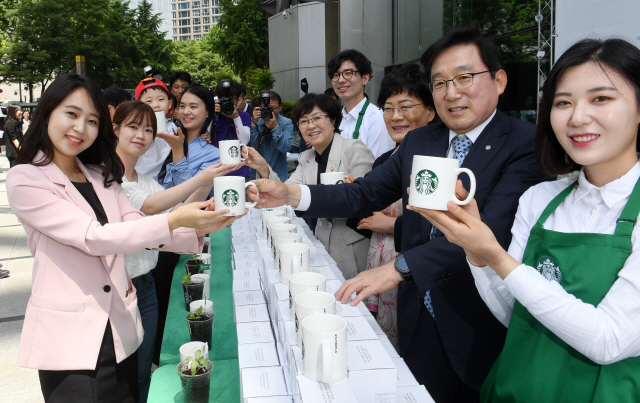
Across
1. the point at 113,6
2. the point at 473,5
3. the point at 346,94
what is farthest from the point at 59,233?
the point at 113,6

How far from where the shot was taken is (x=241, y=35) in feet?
85.6

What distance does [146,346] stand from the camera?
2.38 m

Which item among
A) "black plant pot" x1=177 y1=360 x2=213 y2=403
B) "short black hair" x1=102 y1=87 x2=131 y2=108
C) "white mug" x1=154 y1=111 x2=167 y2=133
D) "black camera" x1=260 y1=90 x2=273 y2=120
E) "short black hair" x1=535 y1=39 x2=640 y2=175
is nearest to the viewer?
"short black hair" x1=535 y1=39 x2=640 y2=175

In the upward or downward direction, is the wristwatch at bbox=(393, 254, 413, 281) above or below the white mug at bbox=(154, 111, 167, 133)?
below

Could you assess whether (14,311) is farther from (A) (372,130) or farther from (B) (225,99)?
(A) (372,130)

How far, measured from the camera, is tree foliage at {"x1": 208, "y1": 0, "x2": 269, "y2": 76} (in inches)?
1024

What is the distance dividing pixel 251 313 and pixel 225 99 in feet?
11.6

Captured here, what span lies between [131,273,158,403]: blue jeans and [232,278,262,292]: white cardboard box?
724mm

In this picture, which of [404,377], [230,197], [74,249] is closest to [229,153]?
[230,197]

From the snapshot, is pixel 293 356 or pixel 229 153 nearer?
pixel 293 356

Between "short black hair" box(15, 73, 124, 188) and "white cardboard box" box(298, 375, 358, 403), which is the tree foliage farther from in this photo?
"white cardboard box" box(298, 375, 358, 403)

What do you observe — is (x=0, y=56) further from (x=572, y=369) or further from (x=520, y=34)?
(x=572, y=369)

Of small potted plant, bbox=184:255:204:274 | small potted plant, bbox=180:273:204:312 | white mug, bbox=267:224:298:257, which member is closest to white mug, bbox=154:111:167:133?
small potted plant, bbox=184:255:204:274

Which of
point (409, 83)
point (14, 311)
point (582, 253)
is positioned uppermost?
point (409, 83)
